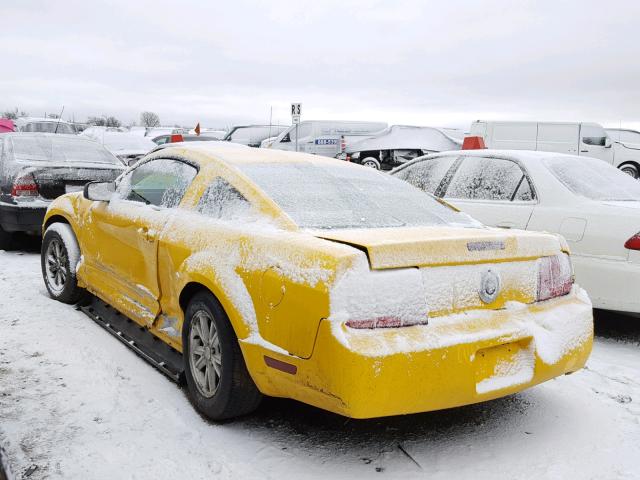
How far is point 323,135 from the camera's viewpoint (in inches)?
809

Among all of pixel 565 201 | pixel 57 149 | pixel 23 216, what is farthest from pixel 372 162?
pixel 565 201

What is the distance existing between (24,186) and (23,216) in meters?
0.35

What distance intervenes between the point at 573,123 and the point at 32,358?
57.0ft

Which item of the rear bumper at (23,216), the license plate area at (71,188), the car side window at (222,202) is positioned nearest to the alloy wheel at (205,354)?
the car side window at (222,202)

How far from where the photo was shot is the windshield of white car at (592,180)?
16.7 feet

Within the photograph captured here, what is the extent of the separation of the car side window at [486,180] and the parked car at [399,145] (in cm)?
1283

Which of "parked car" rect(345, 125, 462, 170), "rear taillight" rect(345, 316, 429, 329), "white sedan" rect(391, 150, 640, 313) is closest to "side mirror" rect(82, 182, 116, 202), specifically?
"rear taillight" rect(345, 316, 429, 329)

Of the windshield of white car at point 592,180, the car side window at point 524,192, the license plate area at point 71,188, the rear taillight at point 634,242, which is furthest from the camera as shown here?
the license plate area at point 71,188

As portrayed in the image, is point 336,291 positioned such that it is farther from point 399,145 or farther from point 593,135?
point 593,135

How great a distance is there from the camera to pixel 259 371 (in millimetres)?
2867

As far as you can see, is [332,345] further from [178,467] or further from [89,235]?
[89,235]

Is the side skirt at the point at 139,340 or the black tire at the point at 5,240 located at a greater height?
the black tire at the point at 5,240

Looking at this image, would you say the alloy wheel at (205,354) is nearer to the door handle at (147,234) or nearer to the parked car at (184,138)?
the door handle at (147,234)

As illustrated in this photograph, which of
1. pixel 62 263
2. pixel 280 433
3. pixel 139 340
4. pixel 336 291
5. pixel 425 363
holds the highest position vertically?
pixel 336 291
